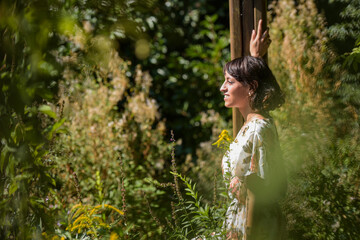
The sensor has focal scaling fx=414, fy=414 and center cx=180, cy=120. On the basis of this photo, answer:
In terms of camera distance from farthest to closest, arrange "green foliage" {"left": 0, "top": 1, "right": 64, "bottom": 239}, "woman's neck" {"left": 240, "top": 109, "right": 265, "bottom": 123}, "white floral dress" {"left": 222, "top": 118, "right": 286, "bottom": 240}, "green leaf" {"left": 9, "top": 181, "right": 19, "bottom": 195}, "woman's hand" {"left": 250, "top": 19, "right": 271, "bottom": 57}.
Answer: "woman's hand" {"left": 250, "top": 19, "right": 271, "bottom": 57}
"woman's neck" {"left": 240, "top": 109, "right": 265, "bottom": 123}
"white floral dress" {"left": 222, "top": 118, "right": 286, "bottom": 240}
"green leaf" {"left": 9, "top": 181, "right": 19, "bottom": 195}
"green foliage" {"left": 0, "top": 1, "right": 64, "bottom": 239}

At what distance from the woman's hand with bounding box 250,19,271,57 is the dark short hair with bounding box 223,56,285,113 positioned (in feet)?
0.66

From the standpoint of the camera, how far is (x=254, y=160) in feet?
6.66

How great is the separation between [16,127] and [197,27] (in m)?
4.96

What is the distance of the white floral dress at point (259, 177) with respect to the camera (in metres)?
2.02

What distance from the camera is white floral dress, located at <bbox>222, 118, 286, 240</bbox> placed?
202cm

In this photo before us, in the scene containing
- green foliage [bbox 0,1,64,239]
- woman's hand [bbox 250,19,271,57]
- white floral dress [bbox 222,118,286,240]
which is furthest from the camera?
woman's hand [bbox 250,19,271,57]

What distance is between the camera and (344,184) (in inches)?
114

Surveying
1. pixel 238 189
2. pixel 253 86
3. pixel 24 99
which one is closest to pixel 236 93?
pixel 253 86

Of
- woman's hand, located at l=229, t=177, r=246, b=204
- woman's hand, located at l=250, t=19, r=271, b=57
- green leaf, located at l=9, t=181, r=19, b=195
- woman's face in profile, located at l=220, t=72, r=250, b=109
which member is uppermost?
woman's hand, located at l=250, t=19, r=271, b=57

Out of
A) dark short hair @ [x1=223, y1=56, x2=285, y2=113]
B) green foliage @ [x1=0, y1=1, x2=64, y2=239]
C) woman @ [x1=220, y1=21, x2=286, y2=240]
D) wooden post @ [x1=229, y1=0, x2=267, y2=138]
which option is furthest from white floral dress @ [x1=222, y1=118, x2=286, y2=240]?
green foliage @ [x1=0, y1=1, x2=64, y2=239]

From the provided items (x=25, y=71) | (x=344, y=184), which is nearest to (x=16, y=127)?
(x=25, y=71)

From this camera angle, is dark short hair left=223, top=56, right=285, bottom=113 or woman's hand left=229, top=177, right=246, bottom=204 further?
dark short hair left=223, top=56, right=285, bottom=113

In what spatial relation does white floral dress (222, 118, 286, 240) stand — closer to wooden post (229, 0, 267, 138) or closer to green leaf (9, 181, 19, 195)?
wooden post (229, 0, 267, 138)

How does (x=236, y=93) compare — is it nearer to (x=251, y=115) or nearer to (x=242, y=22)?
(x=251, y=115)
